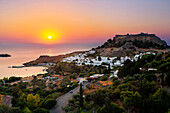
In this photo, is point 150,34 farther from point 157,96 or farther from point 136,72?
point 157,96

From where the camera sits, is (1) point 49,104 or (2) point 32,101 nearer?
(1) point 49,104

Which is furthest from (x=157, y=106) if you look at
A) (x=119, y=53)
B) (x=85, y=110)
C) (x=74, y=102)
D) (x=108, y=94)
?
(x=119, y=53)

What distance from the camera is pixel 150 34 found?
81312 millimetres

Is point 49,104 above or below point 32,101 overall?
below

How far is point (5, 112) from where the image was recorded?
877 cm

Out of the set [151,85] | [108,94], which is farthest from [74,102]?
[151,85]

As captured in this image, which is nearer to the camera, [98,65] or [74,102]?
Answer: [74,102]

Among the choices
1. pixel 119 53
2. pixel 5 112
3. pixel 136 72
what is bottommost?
pixel 5 112

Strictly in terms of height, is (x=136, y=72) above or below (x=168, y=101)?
above

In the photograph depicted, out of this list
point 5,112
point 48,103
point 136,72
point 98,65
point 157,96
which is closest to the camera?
point 157,96

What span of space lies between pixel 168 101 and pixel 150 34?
84.3 metres

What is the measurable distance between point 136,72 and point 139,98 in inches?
312

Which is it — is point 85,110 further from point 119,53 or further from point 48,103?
point 119,53

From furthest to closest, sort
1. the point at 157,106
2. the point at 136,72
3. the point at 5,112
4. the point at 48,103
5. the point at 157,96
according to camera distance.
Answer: the point at 136,72, the point at 48,103, the point at 5,112, the point at 157,96, the point at 157,106
